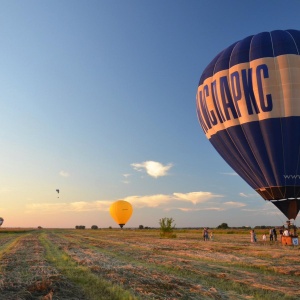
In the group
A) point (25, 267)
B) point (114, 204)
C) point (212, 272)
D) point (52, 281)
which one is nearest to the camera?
point (52, 281)

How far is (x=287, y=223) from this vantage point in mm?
31984

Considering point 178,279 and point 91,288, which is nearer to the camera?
point 91,288

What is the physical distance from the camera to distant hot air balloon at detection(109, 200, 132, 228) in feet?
285

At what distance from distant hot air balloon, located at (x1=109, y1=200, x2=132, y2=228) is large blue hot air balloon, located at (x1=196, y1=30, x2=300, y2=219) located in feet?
189

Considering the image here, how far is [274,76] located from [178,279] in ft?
73.6

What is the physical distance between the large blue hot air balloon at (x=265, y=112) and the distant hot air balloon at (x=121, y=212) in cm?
5748

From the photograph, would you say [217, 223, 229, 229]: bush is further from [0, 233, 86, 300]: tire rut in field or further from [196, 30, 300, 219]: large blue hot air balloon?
[0, 233, 86, 300]: tire rut in field

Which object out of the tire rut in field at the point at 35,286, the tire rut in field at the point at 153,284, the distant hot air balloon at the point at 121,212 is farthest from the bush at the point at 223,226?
the tire rut in field at the point at 35,286

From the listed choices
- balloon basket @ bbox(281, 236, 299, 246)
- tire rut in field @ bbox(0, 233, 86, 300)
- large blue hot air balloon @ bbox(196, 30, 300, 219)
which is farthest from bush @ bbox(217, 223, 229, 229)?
tire rut in field @ bbox(0, 233, 86, 300)

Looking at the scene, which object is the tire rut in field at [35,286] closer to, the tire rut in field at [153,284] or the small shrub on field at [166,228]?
the tire rut in field at [153,284]

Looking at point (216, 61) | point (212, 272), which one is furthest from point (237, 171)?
point (212, 272)

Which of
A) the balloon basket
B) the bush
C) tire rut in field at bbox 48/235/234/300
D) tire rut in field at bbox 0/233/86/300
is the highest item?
the bush

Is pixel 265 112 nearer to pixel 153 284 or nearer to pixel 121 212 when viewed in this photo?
pixel 153 284

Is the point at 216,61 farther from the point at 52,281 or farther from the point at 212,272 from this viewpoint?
the point at 52,281
